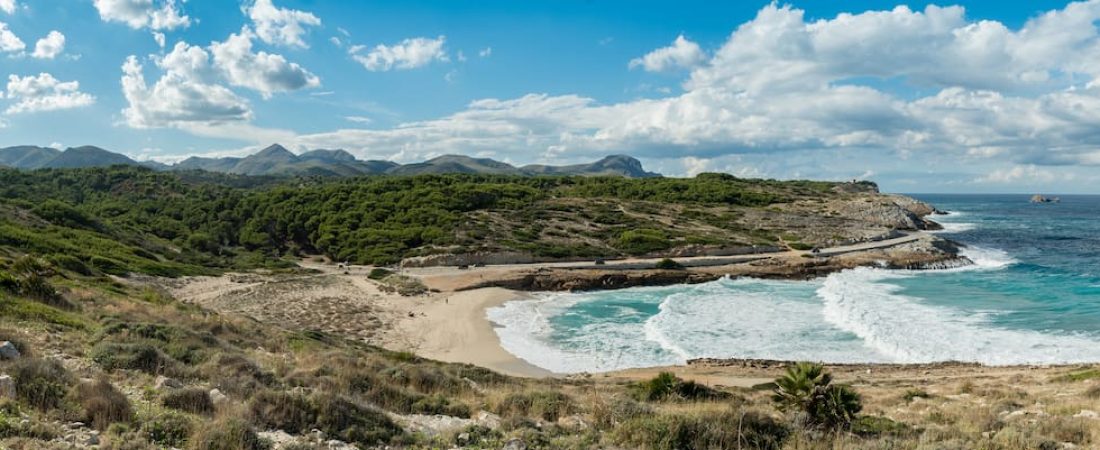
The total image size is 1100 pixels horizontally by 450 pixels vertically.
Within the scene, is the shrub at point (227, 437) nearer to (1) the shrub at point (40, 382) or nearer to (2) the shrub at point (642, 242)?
(1) the shrub at point (40, 382)

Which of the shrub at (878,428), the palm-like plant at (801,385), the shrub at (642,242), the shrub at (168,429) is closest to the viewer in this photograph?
the shrub at (168,429)

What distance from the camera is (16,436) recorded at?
553 cm

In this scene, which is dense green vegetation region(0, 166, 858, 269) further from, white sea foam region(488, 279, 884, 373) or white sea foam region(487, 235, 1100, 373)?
white sea foam region(487, 235, 1100, 373)

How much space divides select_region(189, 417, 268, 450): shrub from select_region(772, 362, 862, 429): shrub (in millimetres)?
7348

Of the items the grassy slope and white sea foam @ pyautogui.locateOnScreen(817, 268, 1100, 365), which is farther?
white sea foam @ pyautogui.locateOnScreen(817, 268, 1100, 365)

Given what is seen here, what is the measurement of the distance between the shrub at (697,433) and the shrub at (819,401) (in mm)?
1287

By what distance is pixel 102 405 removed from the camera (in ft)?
21.2

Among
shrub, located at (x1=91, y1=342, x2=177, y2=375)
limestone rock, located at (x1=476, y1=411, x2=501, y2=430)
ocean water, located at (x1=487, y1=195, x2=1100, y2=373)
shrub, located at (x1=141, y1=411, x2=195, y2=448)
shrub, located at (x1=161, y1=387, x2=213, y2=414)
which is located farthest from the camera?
ocean water, located at (x1=487, y1=195, x2=1100, y2=373)

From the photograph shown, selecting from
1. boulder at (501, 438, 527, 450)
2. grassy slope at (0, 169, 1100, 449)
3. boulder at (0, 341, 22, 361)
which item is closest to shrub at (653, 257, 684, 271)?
grassy slope at (0, 169, 1100, 449)

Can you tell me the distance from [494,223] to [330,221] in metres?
16.2

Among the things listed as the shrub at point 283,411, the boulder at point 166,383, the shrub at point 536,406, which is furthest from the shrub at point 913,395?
the boulder at point 166,383

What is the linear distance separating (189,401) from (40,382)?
147 cm

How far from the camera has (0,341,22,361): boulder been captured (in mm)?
7689

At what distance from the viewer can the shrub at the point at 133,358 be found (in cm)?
879
